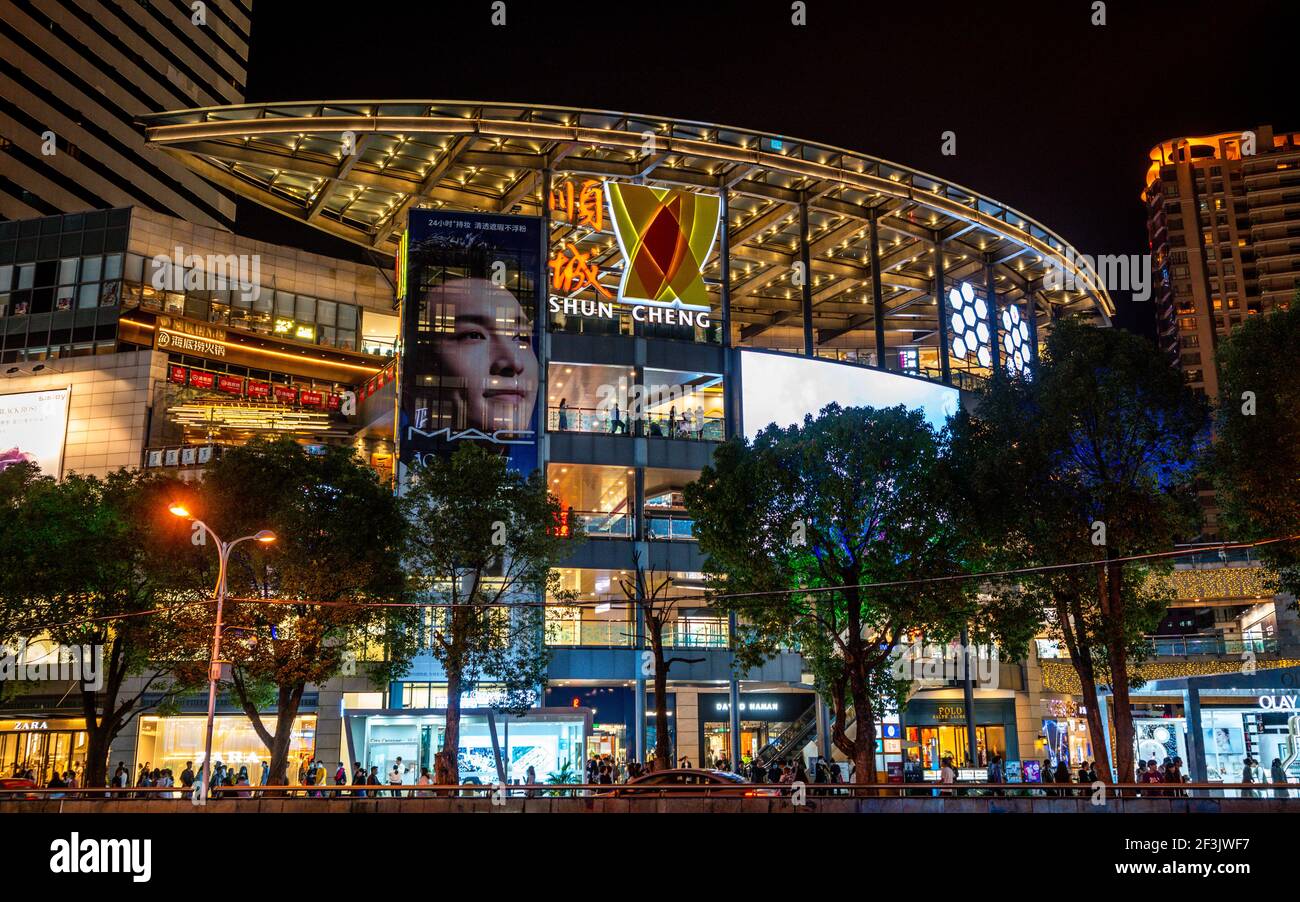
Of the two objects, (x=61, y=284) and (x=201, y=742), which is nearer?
(x=201, y=742)

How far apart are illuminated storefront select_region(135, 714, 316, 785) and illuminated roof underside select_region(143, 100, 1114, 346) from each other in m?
28.1

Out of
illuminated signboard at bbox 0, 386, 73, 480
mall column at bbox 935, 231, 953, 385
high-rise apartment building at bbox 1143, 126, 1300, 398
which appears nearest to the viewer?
illuminated signboard at bbox 0, 386, 73, 480

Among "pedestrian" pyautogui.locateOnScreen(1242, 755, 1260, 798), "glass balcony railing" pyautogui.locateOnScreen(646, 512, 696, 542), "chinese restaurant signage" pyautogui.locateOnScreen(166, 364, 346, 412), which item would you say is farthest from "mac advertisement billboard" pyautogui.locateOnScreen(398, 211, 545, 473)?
"pedestrian" pyautogui.locateOnScreen(1242, 755, 1260, 798)

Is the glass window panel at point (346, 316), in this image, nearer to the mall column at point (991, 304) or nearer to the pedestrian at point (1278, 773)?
the mall column at point (991, 304)

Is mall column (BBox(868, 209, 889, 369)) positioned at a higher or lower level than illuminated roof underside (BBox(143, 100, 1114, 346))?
lower

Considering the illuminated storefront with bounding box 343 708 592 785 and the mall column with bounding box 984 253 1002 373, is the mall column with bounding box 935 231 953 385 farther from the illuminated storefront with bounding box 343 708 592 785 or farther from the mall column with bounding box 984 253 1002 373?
the illuminated storefront with bounding box 343 708 592 785

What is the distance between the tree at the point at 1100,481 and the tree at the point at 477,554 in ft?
51.3

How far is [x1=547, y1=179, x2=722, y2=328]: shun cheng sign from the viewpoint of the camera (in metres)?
57.9

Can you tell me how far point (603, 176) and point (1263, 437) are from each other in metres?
37.7

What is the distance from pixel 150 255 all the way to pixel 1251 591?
6436 cm

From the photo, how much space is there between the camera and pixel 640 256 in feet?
192

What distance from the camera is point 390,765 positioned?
45281 mm
